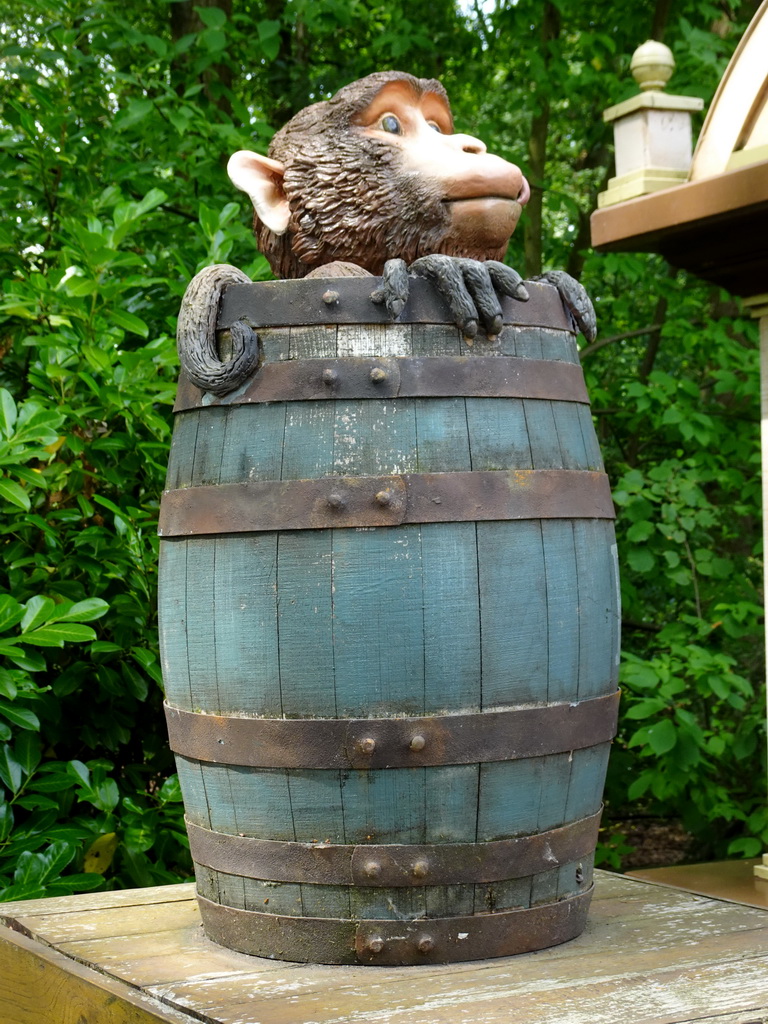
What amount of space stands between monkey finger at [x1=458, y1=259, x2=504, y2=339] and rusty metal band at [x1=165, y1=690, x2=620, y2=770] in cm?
70

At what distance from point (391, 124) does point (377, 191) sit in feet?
0.57

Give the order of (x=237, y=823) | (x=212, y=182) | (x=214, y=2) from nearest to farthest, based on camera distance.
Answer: (x=237, y=823)
(x=212, y=182)
(x=214, y=2)

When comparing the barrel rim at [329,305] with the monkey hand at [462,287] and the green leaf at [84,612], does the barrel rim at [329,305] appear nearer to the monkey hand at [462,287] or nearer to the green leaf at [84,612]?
the monkey hand at [462,287]

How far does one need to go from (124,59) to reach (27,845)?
185 inches

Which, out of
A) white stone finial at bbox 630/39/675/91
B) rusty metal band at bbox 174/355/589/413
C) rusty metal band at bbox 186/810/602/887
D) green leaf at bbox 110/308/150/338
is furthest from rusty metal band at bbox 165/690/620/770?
white stone finial at bbox 630/39/675/91

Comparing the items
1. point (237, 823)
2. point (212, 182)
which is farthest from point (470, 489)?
point (212, 182)

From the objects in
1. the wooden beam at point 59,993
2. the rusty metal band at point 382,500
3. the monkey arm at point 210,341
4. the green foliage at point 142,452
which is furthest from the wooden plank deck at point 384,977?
the monkey arm at point 210,341

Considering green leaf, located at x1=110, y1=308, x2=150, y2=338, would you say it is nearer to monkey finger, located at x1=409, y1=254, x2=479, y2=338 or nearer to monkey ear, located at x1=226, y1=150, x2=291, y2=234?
monkey ear, located at x1=226, y1=150, x2=291, y2=234

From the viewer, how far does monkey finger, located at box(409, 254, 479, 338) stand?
2.16 m

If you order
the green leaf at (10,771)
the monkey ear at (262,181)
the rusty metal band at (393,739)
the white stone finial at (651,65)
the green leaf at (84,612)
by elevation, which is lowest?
the green leaf at (10,771)

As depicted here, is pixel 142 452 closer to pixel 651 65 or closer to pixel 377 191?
pixel 377 191

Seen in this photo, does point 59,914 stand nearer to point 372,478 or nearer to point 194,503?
point 194,503

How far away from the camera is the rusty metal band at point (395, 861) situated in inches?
82.7

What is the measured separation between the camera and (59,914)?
254 centimetres
